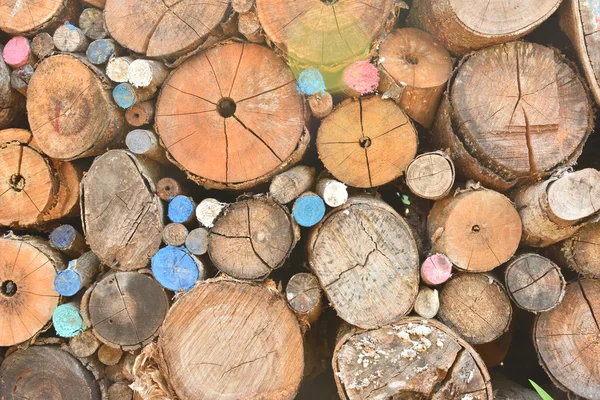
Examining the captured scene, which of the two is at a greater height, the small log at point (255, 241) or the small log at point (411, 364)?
the small log at point (255, 241)

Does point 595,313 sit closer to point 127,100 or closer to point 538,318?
point 538,318

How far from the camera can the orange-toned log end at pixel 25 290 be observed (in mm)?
2811

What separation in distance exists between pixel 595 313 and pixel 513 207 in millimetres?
836

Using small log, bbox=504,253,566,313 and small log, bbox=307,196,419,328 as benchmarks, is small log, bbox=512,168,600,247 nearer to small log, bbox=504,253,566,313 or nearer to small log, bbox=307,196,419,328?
small log, bbox=504,253,566,313

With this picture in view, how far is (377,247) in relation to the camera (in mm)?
2543

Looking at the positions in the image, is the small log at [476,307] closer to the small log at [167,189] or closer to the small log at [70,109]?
the small log at [167,189]

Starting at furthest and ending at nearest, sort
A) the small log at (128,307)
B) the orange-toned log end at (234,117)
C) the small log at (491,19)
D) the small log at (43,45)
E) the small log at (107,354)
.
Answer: the small log at (107,354), the small log at (43,45), the small log at (128,307), the orange-toned log end at (234,117), the small log at (491,19)

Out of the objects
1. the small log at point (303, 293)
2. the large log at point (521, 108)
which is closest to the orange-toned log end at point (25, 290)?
the small log at point (303, 293)

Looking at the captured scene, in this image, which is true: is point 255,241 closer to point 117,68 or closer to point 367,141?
point 367,141

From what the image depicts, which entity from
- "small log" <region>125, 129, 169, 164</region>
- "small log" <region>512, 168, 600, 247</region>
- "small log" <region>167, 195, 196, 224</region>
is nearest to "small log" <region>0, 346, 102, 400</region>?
"small log" <region>167, 195, 196, 224</region>

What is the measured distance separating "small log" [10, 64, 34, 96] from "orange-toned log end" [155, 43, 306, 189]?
990mm

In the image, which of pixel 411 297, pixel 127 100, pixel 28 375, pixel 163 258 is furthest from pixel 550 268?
pixel 28 375

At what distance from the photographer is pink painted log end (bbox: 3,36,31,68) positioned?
9.21 feet

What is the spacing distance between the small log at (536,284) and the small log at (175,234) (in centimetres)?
186
